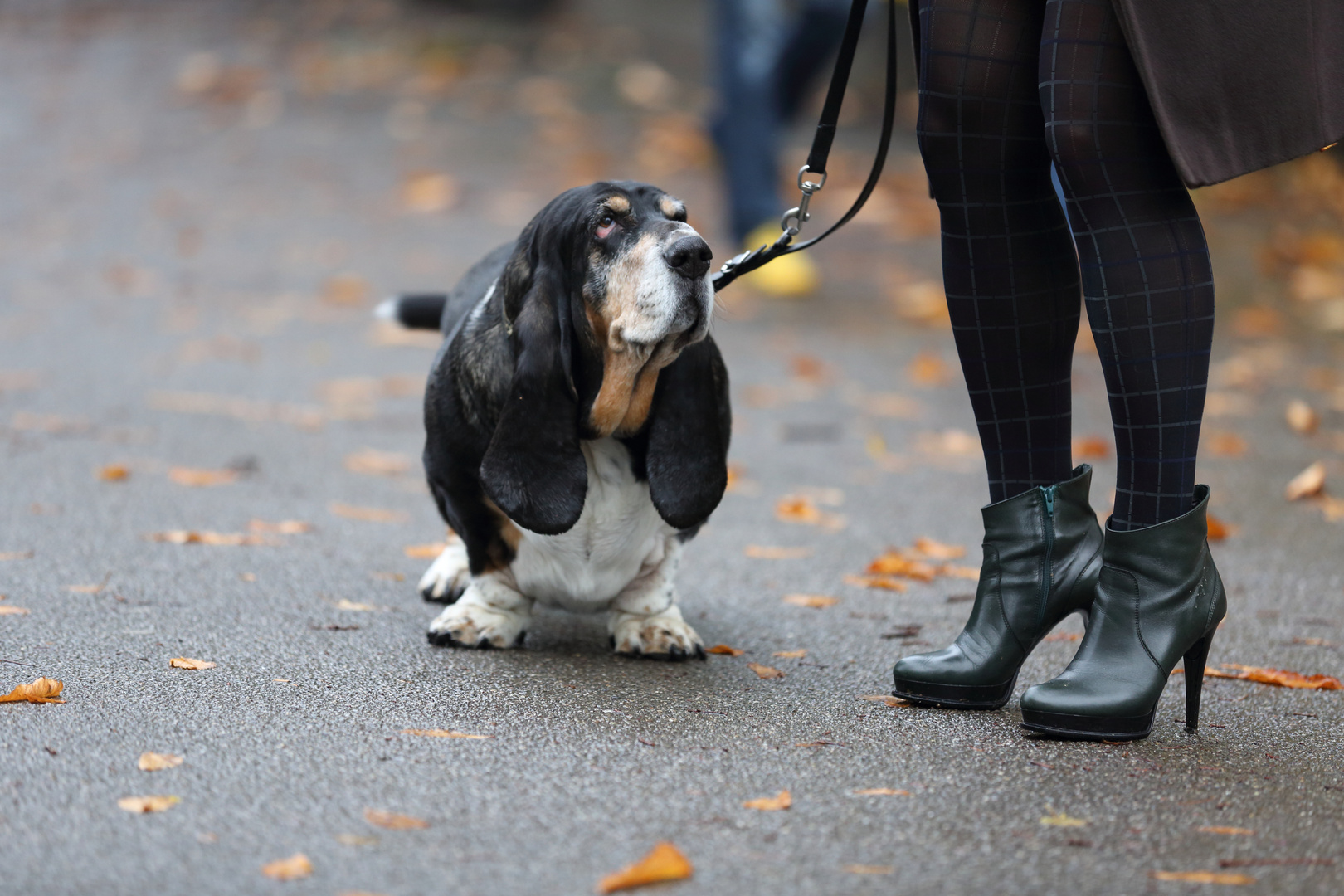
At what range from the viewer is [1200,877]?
172cm

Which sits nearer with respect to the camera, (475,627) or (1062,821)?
(1062,821)

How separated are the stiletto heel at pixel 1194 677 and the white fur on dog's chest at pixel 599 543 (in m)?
1.02

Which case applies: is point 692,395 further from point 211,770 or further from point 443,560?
point 211,770

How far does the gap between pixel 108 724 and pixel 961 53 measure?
175 centimetres

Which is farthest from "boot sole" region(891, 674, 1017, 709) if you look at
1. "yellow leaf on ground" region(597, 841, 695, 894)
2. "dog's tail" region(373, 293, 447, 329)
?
"dog's tail" region(373, 293, 447, 329)

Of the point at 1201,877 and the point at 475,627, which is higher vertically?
the point at 1201,877

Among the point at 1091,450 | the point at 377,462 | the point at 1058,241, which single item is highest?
the point at 1058,241

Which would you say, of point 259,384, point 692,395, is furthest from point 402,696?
point 259,384

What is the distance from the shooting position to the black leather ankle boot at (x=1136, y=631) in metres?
2.17

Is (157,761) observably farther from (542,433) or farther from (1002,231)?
(1002,231)

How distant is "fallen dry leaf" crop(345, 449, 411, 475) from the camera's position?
4829 millimetres

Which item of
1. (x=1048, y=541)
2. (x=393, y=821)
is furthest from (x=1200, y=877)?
(x=393, y=821)

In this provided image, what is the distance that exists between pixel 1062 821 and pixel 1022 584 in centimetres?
56

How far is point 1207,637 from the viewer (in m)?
2.25
